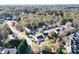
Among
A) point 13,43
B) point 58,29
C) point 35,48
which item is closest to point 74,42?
point 58,29

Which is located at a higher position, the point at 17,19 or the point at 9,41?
the point at 17,19

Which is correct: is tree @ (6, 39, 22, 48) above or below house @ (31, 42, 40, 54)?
A: above

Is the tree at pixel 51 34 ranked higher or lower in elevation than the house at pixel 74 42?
higher

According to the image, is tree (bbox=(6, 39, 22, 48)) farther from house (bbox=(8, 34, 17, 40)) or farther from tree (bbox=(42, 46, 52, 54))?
tree (bbox=(42, 46, 52, 54))

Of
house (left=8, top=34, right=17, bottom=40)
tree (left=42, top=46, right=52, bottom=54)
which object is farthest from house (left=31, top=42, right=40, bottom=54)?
house (left=8, top=34, right=17, bottom=40)

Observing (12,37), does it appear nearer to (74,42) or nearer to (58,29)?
(58,29)

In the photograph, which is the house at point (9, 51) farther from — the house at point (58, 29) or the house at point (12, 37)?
the house at point (58, 29)

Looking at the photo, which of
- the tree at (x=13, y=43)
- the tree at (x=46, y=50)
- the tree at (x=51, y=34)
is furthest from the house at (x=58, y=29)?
the tree at (x=13, y=43)
